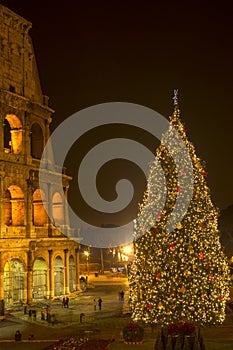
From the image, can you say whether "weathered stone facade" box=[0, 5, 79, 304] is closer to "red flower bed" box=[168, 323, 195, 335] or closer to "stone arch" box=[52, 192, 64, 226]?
"stone arch" box=[52, 192, 64, 226]

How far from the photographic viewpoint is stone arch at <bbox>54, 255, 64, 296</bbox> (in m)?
44.7

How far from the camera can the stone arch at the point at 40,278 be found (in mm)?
41906

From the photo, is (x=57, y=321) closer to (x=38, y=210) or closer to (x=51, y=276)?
(x=51, y=276)

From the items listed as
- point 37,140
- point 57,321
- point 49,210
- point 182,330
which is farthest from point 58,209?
point 182,330

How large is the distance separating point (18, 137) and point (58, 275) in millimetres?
12670

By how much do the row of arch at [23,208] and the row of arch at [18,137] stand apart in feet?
11.4

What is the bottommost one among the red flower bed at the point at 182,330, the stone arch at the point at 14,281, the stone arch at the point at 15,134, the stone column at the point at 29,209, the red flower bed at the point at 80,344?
the red flower bed at the point at 80,344

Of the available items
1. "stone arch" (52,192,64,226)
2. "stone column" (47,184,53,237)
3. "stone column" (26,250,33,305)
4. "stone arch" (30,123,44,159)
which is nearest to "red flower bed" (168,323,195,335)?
"stone column" (26,250,33,305)

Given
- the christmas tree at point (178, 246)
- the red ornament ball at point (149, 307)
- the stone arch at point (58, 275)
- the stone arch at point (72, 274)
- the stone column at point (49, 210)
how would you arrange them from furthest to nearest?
the stone arch at point (72, 274), the stone arch at point (58, 275), the stone column at point (49, 210), the red ornament ball at point (149, 307), the christmas tree at point (178, 246)

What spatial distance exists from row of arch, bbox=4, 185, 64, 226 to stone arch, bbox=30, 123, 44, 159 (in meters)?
4.03

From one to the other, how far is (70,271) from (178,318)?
24883 mm

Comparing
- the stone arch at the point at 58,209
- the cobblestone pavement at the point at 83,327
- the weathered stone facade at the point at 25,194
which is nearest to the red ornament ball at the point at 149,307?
the cobblestone pavement at the point at 83,327

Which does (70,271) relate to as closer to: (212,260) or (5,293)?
(5,293)

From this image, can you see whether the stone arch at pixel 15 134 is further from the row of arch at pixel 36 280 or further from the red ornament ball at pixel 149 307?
the red ornament ball at pixel 149 307
